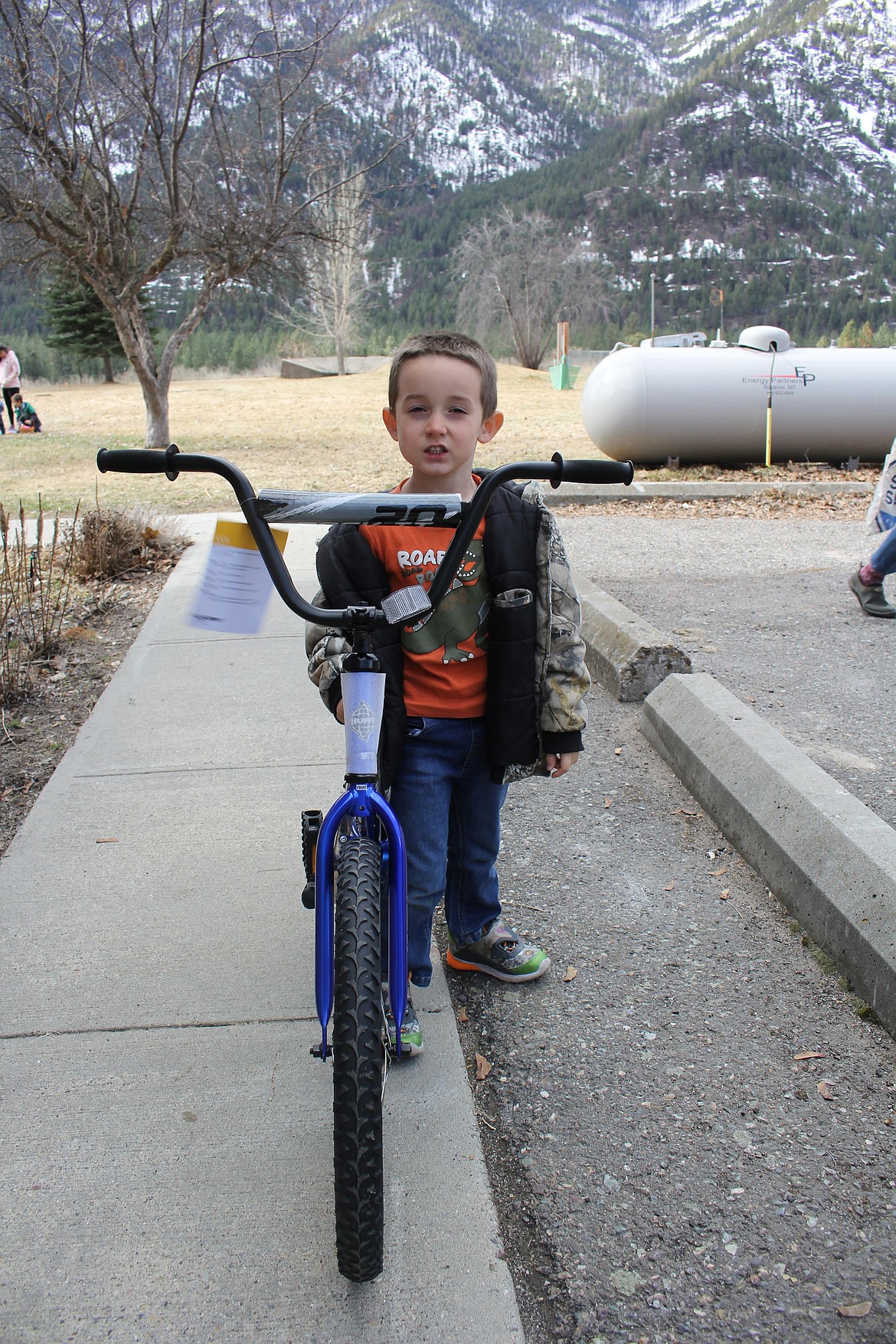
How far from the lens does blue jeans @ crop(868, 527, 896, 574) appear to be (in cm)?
598

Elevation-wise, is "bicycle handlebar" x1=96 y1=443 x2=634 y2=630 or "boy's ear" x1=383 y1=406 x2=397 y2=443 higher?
"boy's ear" x1=383 y1=406 x2=397 y2=443

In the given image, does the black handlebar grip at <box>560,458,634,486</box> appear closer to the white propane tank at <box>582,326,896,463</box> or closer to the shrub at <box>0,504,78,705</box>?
the shrub at <box>0,504,78,705</box>

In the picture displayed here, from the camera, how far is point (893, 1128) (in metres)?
2.24

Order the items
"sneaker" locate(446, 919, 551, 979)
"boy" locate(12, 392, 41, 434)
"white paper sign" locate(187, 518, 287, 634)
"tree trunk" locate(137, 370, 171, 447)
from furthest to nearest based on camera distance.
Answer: "boy" locate(12, 392, 41, 434), "tree trunk" locate(137, 370, 171, 447), "sneaker" locate(446, 919, 551, 979), "white paper sign" locate(187, 518, 287, 634)

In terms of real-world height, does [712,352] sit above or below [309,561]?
above

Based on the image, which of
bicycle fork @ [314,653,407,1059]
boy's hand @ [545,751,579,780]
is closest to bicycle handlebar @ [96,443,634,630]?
bicycle fork @ [314,653,407,1059]

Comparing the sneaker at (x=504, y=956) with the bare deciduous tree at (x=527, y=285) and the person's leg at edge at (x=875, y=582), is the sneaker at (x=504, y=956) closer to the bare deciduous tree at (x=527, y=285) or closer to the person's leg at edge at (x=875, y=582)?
the person's leg at edge at (x=875, y=582)

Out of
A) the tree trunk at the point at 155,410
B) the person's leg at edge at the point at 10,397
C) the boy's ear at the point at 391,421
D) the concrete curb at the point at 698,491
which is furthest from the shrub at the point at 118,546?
the person's leg at edge at the point at 10,397

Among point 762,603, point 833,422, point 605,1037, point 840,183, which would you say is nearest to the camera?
point 605,1037

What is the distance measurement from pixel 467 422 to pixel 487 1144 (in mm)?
1523

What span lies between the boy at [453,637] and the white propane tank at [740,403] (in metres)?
10.8

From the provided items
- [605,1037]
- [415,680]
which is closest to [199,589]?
[415,680]

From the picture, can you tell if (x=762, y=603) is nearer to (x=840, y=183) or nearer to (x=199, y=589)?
(x=199, y=589)

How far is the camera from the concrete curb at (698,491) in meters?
11.1
